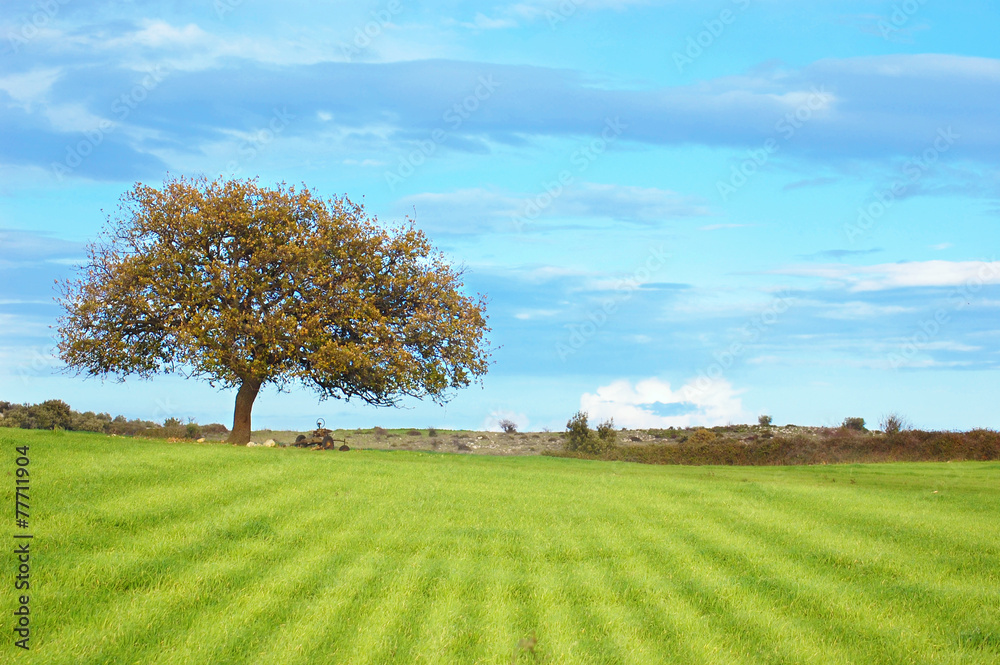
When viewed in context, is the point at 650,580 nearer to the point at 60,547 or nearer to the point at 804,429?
the point at 60,547

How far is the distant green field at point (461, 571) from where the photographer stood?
11.4m

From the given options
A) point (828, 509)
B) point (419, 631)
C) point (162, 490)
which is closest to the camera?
point (419, 631)

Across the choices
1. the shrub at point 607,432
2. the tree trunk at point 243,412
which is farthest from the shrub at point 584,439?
the tree trunk at point 243,412

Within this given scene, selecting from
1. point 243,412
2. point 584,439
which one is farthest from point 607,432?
point 243,412

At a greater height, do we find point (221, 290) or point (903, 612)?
point (221, 290)

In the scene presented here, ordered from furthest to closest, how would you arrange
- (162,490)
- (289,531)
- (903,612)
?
(162,490) → (289,531) → (903,612)

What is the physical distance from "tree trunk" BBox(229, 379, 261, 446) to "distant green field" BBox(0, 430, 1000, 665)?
13041 millimetres

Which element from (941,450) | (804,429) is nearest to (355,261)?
(941,450)

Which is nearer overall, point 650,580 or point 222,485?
point 650,580

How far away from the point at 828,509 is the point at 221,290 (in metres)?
25.2

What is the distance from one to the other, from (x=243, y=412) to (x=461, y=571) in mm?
25534

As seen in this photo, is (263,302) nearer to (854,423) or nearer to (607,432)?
(607,432)

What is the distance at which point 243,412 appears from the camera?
37.0m

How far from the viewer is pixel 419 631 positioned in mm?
11547
